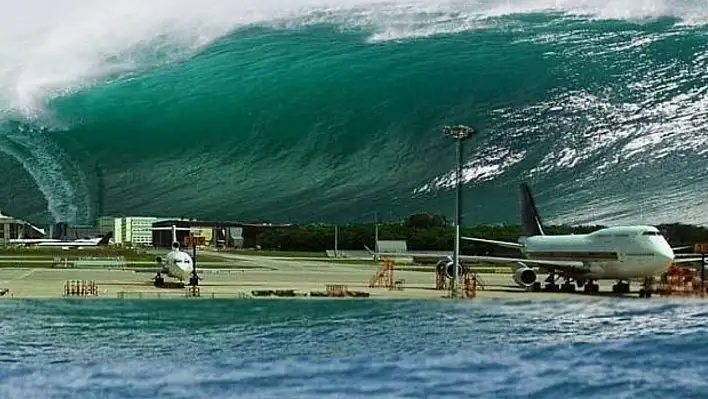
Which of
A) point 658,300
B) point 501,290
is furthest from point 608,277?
point 658,300

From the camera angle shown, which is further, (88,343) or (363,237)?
(363,237)

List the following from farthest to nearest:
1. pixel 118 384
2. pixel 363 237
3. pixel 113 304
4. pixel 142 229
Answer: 1. pixel 142 229
2. pixel 363 237
3. pixel 113 304
4. pixel 118 384

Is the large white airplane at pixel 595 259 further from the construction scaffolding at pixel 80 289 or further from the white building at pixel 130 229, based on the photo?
the white building at pixel 130 229

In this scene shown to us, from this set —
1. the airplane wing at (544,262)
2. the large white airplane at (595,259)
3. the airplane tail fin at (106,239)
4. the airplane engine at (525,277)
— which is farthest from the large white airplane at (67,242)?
the airplane engine at (525,277)

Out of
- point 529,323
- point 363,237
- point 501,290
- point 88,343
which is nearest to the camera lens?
point 88,343

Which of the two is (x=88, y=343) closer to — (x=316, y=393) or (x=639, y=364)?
(x=316, y=393)

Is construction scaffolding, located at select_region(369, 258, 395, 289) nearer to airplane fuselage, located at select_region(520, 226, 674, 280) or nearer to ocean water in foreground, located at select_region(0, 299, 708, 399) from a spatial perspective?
airplane fuselage, located at select_region(520, 226, 674, 280)

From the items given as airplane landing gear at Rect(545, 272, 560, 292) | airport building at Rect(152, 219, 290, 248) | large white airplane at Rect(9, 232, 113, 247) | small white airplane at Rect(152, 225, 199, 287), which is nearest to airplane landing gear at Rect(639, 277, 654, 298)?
airplane landing gear at Rect(545, 272, 560, 292)
